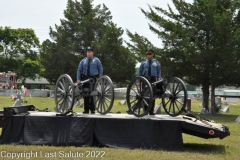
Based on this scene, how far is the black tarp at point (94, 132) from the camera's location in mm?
9695

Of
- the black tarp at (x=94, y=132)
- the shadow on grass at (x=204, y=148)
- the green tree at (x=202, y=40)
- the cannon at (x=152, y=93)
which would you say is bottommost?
the shadow on grass at (x=204, y=148)

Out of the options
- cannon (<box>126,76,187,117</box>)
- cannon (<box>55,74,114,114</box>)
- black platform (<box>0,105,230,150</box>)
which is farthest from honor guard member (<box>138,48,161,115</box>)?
black platform (<box>0,105,230,150</box>)

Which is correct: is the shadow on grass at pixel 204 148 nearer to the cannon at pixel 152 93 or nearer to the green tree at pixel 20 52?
the cannon at pixel 152 93

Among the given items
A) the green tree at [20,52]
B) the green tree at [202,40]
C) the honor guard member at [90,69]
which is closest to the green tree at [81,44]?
the green tree at [20,52]

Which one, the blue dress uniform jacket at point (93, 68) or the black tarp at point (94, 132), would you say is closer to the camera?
the black tarp at point (94, 132)

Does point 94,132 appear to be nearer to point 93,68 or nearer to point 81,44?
point 93,68

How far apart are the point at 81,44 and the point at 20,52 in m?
21.1

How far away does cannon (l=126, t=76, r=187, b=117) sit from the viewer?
1011 centimetres

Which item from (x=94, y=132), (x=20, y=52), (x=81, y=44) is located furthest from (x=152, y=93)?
(x=20, y=52)

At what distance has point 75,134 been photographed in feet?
32.9

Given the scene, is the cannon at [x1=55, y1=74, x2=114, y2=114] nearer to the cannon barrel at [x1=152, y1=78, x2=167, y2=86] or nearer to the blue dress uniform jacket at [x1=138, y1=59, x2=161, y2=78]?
the cannon barrel at [x1=152, y1=78, x2=167, y2=86]

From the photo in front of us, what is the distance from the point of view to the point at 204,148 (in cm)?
1063

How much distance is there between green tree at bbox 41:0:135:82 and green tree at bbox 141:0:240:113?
85.3ft

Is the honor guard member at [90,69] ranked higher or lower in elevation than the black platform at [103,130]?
higher
